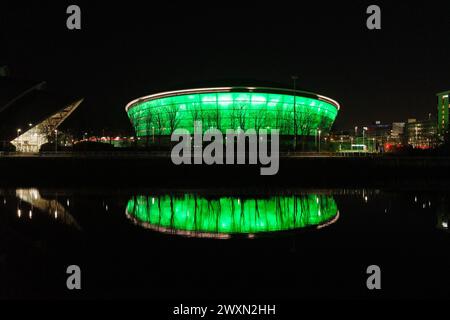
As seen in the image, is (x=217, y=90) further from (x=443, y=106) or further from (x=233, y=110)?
(x=443, y=106)

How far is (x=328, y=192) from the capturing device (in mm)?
23484

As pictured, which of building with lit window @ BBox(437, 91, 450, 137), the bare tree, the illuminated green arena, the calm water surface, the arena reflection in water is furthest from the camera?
building with lit window @ BBox(437, 91, 450, 137)

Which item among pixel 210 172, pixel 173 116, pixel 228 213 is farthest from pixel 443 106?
pixel 228 213

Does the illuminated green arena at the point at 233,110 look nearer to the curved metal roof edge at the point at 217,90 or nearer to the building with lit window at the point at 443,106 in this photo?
the curved metal roof edge at the point at 217,90

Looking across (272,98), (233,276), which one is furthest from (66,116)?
(233,276)

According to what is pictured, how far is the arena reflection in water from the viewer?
547 inches

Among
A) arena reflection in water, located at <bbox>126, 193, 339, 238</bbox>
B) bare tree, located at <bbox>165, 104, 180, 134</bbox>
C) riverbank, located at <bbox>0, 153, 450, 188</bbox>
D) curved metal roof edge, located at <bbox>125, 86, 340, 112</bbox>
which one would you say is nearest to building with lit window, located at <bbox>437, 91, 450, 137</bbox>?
curved metal roof edge, located at <bbox>125, 86, 340, 112</bbox>

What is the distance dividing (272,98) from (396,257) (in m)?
49.0

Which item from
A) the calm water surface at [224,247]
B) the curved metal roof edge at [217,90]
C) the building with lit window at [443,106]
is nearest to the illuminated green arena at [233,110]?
the curved metal roof edge at [217,90]

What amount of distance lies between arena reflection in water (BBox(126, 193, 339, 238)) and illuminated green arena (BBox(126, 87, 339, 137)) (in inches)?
1412

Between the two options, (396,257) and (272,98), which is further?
(272,98)

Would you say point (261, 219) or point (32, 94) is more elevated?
point (32, 94)

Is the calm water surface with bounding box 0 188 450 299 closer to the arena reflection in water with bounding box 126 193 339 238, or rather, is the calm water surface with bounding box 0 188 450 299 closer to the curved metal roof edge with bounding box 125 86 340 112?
the arena reflection in water with bounding box 126 193 339 238
